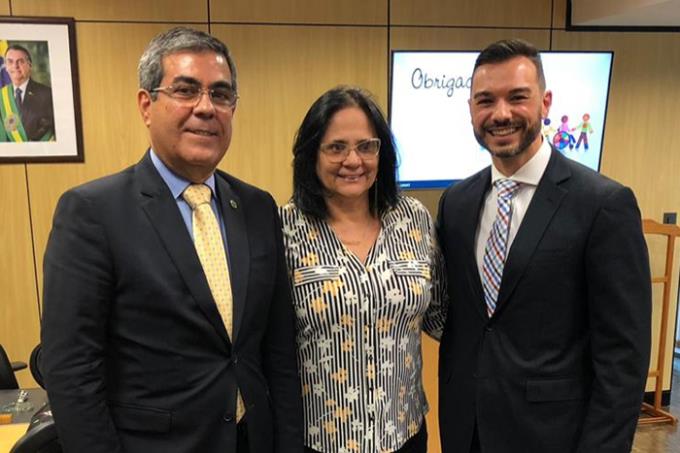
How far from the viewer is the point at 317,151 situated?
175 cm

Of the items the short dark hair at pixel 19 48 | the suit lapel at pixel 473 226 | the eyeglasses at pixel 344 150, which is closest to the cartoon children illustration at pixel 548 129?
the suit lapel at pixel 473 226

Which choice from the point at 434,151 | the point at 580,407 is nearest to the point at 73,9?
the point at 434,151

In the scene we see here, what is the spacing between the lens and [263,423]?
1.49 meters

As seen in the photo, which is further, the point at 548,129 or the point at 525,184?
the point at 548,129

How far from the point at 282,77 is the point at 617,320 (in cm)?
259

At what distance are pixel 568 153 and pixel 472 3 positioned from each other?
1.19m

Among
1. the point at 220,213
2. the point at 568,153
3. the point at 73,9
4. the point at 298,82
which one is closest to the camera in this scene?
the point at 220,213

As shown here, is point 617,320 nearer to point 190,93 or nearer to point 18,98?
point 190,93

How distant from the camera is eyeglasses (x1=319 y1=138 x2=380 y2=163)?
5.60 feet

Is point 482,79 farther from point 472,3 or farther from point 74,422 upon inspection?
point 472,3

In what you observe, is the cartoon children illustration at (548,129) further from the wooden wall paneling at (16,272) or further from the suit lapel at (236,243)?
the wooden wall paneling at (16,272)

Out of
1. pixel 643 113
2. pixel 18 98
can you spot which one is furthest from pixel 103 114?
pixel 643 113

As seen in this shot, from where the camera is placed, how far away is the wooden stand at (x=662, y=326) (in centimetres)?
374

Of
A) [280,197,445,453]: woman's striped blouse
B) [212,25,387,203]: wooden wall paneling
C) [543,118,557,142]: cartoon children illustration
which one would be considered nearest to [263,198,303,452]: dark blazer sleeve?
[280,197,445,453]: woman's striped blouse
